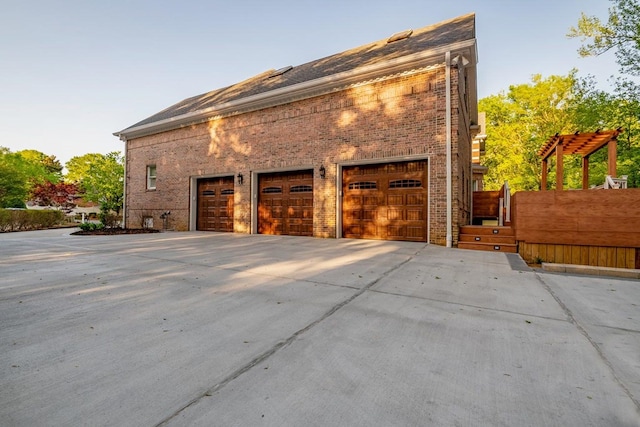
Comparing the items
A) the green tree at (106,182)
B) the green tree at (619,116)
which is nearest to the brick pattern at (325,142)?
the green tree at (619,116)

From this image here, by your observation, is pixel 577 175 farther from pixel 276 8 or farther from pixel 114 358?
pixel 114 358

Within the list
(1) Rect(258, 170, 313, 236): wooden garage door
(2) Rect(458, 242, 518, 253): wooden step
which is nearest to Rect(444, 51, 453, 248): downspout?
(2) Rect(458, 242, 518, 253): wooden step

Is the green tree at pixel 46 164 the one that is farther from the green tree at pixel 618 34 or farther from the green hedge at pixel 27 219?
the green tree at pixel 618 34

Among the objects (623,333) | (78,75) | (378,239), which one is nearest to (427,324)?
(623,333)

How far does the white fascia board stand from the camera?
7.30 meters

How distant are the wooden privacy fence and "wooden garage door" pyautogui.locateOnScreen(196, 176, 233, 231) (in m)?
9.76

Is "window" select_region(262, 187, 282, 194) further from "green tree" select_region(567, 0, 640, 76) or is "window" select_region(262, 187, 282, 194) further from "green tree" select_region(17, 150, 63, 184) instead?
"green tree" select_region(17, 150, 63, 184)

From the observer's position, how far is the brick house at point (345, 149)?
7.39 m

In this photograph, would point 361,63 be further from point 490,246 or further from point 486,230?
point 490,246

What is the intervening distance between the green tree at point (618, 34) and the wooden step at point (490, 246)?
12193mm

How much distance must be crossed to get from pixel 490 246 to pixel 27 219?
19843 mm

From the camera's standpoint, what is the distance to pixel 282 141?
386 inches

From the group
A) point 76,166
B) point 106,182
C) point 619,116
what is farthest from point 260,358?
point 76,166

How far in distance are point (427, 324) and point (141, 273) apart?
3935mm
